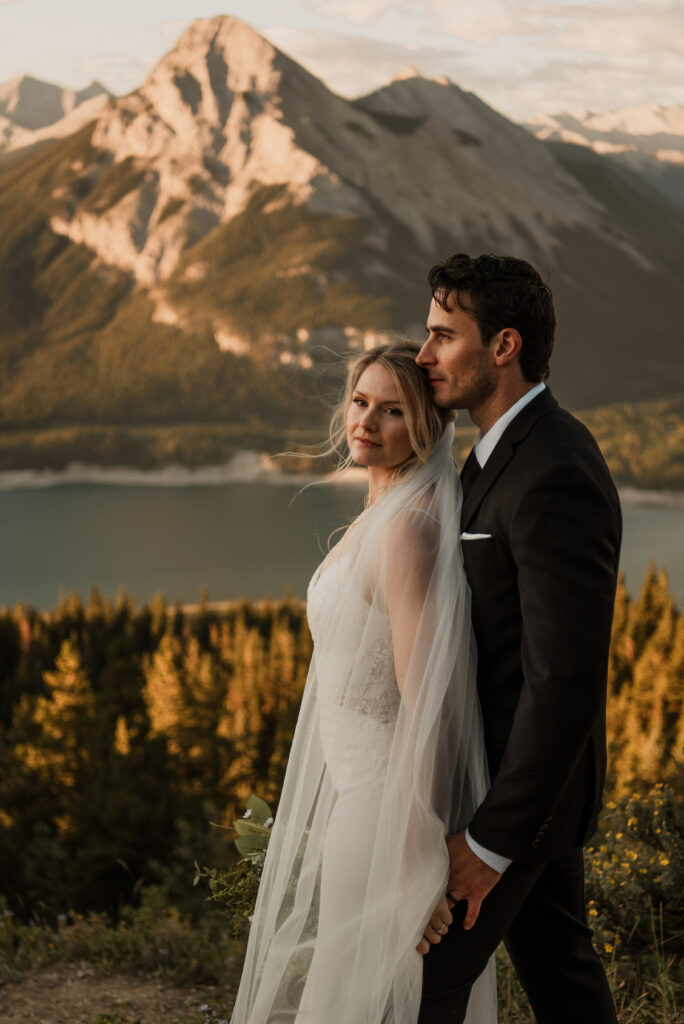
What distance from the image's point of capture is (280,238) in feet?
196

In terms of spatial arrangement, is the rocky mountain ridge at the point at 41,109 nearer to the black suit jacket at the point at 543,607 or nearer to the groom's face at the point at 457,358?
the groom's face at the point at 457,358

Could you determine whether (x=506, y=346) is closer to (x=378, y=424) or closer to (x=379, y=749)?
(x=378, y=424)

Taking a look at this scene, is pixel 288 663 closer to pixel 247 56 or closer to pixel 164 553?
pixel 164 553

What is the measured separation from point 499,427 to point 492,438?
0.03 meters

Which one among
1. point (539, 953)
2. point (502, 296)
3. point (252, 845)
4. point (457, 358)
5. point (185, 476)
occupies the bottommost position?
point (185, 476)

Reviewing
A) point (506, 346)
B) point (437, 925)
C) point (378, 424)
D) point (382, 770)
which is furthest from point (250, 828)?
point (506, 346)

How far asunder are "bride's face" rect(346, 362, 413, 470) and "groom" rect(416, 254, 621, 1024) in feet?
0.36

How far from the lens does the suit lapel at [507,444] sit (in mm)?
Result: 1795

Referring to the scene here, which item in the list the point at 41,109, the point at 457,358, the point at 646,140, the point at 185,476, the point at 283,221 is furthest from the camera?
the point at 646,140

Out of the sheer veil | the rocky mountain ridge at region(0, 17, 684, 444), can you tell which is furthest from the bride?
the rocky mountain ridge at region(0, 17, 684, 444)

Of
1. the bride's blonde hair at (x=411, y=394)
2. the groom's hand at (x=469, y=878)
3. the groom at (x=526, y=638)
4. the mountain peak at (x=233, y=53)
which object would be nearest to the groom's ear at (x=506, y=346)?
the groom at (x=526, y=638)

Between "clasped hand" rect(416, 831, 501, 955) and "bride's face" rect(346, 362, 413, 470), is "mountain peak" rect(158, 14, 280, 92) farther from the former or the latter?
"clasped hand" rect(416, 831, 501, 955)

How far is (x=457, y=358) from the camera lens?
1.85 metres

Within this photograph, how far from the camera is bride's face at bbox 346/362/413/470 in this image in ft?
6.61
